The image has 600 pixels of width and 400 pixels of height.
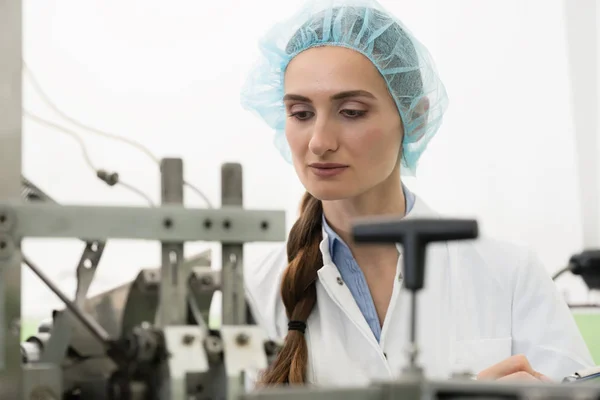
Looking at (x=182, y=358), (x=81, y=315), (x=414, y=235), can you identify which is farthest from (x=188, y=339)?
(x=414, y=235)

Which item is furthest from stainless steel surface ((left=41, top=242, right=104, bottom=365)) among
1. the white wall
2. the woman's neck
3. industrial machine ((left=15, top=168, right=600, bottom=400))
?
the white wall

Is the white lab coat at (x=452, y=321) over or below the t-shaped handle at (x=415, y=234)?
below

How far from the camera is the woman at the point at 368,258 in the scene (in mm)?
1205

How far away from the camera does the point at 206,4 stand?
189cm

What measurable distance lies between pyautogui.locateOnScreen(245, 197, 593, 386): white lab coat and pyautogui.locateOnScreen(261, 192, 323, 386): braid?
21 mm

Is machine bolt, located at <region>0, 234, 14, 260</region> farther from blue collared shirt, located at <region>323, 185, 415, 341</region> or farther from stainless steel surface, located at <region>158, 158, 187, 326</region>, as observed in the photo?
blue collared shirt, located at <region>323, 185, 415, 341</region>

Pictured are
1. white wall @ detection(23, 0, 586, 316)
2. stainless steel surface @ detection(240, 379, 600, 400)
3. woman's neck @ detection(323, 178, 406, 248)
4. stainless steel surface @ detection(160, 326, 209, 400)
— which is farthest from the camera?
white wall @ detection(23, 0, 586, 316)

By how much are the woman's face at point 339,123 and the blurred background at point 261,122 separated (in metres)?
0.43

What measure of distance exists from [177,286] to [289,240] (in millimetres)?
700

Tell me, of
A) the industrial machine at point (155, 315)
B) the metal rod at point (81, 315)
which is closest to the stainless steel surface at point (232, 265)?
the industrial machine at point (155, 315)

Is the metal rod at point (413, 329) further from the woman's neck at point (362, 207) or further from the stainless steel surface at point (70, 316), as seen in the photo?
the woman's neck at point (362, 207)

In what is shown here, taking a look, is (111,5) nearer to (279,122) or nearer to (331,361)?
(279,122)

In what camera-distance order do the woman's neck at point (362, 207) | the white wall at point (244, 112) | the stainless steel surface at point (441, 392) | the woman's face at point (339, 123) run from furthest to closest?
the white wall at point (244, 112)
the woman's neck at point (362, 207)
the woman's face at point (339, 123)
the stainless steel surface at point (441, 392)

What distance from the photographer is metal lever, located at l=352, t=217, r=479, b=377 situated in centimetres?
52
